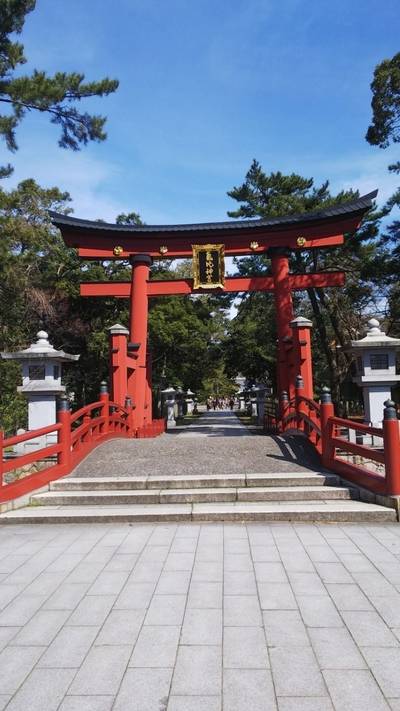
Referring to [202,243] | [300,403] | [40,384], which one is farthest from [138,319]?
[300,403]

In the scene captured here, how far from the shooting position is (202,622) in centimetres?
343

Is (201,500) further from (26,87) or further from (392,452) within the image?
(26,87)

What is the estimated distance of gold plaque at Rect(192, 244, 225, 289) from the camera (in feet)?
45.3

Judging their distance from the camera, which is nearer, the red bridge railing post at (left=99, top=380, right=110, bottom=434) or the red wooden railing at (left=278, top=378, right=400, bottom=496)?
the red wooden railing at (left=278, top=378, right=400, bottom=496)

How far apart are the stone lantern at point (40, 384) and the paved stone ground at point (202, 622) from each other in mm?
5722

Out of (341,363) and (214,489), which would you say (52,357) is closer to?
(214,489)

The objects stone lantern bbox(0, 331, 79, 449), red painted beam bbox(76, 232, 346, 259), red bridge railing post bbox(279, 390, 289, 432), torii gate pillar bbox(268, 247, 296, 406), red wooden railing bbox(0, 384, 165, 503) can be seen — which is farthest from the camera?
red painted beam bbox(76, 232, 346, 259)

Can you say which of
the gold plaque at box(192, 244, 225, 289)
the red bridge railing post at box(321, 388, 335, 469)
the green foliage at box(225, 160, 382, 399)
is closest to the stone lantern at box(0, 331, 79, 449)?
the gold plaque at box(192, 244, 225, 289)

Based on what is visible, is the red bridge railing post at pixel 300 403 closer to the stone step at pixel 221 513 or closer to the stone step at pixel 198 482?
the stone step at pixel 198 482

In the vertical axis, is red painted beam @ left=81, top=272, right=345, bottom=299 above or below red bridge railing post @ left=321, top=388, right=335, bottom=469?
above

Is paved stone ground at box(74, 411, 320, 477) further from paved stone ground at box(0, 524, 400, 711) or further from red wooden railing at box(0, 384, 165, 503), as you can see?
paved stone ground at box(0, 524, 400, 711)

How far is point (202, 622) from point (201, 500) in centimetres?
330

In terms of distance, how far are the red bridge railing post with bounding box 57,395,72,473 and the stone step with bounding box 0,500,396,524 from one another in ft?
4.42

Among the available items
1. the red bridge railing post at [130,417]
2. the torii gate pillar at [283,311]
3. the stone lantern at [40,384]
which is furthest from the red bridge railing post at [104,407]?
the torii gate pillar at [283,311]
